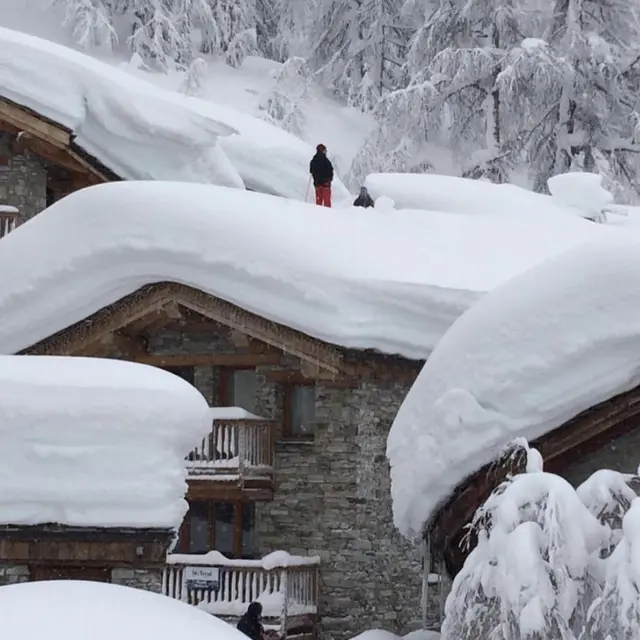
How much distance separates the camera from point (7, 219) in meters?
19.1

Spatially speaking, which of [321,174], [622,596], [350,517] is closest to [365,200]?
[321,174]

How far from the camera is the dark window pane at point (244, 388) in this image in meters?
17.3

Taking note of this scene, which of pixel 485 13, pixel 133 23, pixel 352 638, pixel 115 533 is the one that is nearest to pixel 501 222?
pixel 352 638

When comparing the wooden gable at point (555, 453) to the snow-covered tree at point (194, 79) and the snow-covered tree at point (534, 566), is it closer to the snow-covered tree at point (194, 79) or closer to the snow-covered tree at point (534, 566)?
the snow-covered tree at point (534, 566)

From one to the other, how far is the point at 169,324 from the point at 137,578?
271 inches

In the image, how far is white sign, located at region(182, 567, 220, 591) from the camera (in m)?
15.5

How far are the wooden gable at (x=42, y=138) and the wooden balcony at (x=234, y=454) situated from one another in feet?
19.4

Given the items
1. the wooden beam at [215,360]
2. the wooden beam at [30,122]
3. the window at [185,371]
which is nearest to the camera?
the wooden beam at [215,360]

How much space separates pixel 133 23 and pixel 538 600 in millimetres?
28688

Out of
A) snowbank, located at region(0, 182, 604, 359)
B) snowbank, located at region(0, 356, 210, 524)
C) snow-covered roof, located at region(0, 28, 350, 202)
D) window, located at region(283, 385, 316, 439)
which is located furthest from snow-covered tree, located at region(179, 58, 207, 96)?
snowbank, located at region(0, 356, 210, 524)

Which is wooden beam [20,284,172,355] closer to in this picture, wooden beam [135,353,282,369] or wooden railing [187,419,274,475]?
wooden beam [135,353,282,369]

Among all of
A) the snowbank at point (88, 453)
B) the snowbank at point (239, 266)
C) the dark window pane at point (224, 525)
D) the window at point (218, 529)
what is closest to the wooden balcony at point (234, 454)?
the window at point (218, 529)

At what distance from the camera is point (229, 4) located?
35.2 m

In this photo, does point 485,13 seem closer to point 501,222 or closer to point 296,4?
point 296,4
